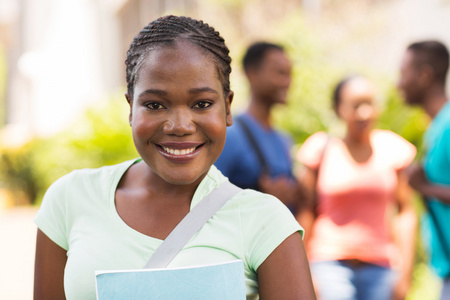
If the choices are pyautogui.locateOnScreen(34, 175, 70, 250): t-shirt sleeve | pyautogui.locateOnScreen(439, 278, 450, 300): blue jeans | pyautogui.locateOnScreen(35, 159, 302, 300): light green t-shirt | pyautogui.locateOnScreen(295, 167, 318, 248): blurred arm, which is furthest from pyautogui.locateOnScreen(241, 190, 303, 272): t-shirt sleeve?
pyautogui.locateOnScreen(295, 167, 318, 248): blurred arm

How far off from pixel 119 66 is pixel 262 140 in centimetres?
1196

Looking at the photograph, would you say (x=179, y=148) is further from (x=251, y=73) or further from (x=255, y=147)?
(x=251, y=73)

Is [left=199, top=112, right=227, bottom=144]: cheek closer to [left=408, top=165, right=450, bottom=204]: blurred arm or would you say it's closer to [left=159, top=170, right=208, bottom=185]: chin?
[left=159, top=170, right=208, bottom=185]: chin

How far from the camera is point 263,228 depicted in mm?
1553

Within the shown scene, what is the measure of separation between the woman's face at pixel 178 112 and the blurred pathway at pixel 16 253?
519 cm

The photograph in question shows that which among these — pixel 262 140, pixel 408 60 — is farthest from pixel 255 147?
pixel 408 60

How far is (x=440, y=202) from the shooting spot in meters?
3.13

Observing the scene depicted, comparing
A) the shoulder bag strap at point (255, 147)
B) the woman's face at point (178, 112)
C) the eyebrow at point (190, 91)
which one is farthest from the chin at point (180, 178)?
the shoulder bag strap at point (255, 147)

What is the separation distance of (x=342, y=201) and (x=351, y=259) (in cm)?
35

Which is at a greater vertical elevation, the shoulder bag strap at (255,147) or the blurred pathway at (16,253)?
the shoulder bag strap at (255,147)

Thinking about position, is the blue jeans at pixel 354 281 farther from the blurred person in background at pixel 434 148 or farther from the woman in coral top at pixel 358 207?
the blurred person in background at pixel 434 148

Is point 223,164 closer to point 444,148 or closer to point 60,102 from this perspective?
point 444,148

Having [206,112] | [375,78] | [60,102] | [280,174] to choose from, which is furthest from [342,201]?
[60,102]

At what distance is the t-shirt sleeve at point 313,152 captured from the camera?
152 inches
